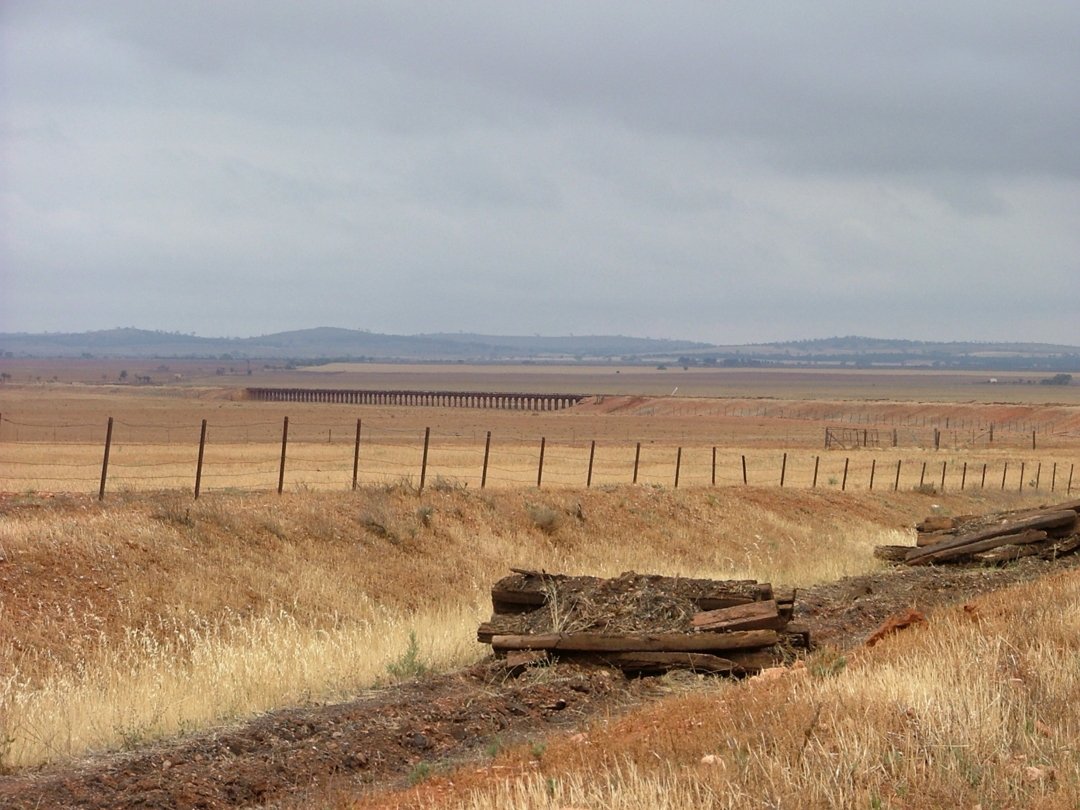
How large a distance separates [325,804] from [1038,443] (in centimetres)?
8254

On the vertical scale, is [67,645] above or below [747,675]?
below

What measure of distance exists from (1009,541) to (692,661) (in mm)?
11632

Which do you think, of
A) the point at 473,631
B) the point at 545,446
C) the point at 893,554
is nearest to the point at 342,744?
the point at 473,631

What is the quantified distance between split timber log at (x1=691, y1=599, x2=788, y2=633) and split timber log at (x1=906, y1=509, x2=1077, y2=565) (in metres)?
10.4

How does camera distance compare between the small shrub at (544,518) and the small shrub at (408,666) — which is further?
the small shrub at (544,518)

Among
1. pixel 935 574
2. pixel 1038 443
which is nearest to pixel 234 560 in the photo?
pixel 935 574

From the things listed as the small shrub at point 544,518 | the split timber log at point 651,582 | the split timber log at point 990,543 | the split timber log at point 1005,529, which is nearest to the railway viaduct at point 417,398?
the small shrub at point 544,518

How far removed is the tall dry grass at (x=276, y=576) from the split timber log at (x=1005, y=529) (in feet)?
4.26

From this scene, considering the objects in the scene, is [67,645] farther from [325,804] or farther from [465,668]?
[325,804]

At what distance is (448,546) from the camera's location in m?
23.6

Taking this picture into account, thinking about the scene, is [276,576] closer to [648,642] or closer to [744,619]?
[648,642]

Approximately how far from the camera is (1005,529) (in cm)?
2234

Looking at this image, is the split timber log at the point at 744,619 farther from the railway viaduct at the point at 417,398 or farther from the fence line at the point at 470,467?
the railway viaduct at the point at 417,398

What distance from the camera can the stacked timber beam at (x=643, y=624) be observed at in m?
12.7
